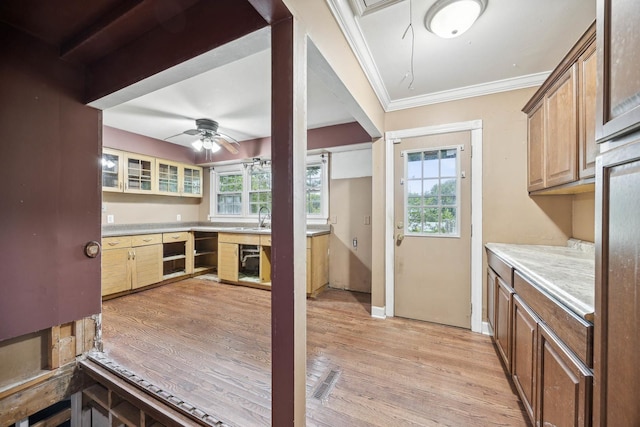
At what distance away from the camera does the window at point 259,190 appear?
4422 mm

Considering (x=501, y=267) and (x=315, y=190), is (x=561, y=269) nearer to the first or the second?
(x=501, y=267)

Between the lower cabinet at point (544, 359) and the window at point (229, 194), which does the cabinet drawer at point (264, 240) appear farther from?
the lower cabinet at point (544, 359)

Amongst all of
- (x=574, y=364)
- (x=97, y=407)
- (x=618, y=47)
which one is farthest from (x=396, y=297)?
(x=97, y=407)

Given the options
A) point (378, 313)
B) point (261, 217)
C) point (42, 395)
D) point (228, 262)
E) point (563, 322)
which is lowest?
point (42, 395)

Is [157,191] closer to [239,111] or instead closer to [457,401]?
[239,111]

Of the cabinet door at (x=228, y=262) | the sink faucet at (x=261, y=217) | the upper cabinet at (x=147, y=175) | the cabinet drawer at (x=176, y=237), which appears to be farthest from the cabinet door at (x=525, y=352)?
the upper cabinet at (x=147, y=175)

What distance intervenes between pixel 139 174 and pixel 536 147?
5.04 metres

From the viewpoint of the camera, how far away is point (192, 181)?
4770 millimetres

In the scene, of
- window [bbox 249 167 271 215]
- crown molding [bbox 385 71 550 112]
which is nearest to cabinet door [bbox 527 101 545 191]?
crown molding [bbox 385 71 550 112]

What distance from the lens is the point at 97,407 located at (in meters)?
1.82

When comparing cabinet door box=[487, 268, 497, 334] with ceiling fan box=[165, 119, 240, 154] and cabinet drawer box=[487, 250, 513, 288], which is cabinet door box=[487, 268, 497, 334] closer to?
cabinet drawer box=[487, 250, 513, 288]

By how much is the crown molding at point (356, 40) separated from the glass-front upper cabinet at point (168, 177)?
3.75 m

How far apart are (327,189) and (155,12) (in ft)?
9.27

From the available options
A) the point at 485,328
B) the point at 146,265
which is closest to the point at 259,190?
the point at 146,265
